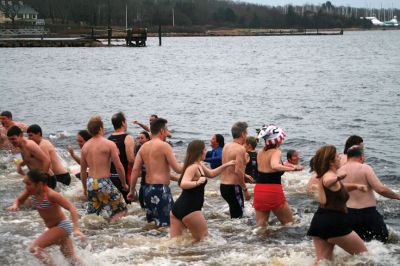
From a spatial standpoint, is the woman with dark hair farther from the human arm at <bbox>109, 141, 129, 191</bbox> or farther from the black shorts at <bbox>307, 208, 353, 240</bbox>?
the black shorts at <bbox>307, 208, 353, 240</bbox>

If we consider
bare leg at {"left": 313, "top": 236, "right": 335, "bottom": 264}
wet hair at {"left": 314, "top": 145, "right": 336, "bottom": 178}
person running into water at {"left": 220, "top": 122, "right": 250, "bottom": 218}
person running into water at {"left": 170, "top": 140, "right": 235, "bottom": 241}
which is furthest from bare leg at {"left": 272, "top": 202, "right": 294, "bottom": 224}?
wet hair at {"left": 314, "top": 145, "right": 336, "bottom": 178}

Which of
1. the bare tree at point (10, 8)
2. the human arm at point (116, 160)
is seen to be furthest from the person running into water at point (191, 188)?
the bare tree at point (10, 8)

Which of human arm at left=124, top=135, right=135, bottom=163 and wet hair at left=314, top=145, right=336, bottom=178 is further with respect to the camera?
human arm at left=124, top=135, right=135, bottom=163

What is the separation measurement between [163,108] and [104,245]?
2792 centimetres

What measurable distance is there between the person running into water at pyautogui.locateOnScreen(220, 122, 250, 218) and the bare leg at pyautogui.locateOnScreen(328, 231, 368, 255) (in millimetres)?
2683

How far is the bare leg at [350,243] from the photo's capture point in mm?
8484

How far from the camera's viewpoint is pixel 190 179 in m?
9.62

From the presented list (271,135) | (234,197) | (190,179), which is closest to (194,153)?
(190,179)

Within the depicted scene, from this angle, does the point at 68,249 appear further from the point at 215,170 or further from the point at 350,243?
the point at 350,243

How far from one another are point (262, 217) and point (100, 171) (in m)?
2.65

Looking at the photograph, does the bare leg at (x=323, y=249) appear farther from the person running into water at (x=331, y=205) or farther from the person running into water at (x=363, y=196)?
the person running into water at (x=363, y=196)

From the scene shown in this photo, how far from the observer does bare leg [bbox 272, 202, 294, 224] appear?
10.7 metres

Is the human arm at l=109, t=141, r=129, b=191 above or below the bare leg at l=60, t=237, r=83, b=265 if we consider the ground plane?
above

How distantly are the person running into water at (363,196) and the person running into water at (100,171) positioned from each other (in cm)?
364
